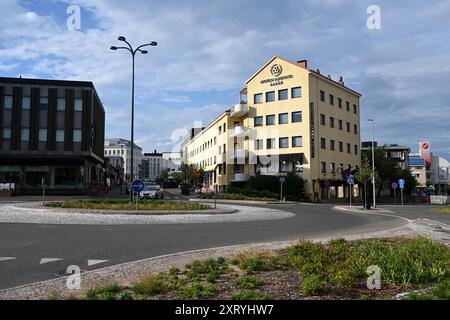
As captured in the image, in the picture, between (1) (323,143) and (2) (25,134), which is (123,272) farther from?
(1) (323,143)

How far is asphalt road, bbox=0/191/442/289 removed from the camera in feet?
27.4

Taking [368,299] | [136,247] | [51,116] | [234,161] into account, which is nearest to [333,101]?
[234,161]

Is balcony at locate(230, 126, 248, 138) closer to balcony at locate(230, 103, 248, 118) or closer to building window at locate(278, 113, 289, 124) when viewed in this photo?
balcony at locate(230, 103, 248, 118)

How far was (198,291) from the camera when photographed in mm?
5918

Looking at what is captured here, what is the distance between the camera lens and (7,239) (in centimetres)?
1211

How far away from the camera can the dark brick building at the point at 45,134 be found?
4466 centimetres

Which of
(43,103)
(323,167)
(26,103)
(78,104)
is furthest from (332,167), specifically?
(26,103)

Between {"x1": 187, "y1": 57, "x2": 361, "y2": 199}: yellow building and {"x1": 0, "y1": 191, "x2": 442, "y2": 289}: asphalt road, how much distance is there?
33.4m

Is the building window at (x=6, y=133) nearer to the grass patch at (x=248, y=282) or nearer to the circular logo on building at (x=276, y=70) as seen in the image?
the circular logo on building at (x=276, y=70)

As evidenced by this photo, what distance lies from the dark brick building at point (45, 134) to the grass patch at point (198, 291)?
42.1 metres

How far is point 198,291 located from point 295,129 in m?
48.0

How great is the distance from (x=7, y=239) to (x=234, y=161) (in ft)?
158

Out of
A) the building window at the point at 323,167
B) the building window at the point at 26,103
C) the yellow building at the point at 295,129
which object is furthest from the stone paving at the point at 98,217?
the building window at the point at 323,167
